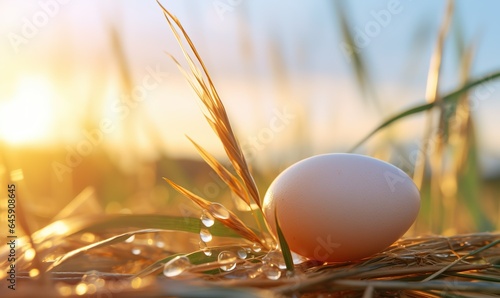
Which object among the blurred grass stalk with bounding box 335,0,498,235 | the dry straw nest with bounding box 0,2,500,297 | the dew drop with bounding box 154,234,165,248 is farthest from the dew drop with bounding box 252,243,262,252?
the blurred grass stalk with bounding box 335,0,498,235

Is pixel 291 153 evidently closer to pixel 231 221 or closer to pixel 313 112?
pixel 313 112

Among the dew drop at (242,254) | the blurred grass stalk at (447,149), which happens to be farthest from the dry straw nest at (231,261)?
the blurred grass stalk at (447,149)

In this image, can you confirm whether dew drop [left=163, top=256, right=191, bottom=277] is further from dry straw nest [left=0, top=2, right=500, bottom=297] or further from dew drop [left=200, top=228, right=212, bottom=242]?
dew drop [left=200, top=228, right=212, bottom=242]

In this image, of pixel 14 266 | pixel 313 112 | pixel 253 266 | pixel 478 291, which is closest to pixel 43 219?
pixel 14 266

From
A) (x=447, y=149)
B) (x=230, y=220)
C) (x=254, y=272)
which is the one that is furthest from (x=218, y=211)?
(x=447, y=149)

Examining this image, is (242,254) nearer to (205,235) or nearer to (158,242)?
(205,235)

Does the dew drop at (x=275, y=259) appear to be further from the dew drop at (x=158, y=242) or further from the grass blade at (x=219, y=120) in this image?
the dew drop at (x=158, y=242)

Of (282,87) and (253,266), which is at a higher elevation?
(282,87)

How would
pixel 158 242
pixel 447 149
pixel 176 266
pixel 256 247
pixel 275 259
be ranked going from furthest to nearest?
pixel 447 149, pixel 158 242, pixel 256 247, pixel 275 259, pixel 176 266
